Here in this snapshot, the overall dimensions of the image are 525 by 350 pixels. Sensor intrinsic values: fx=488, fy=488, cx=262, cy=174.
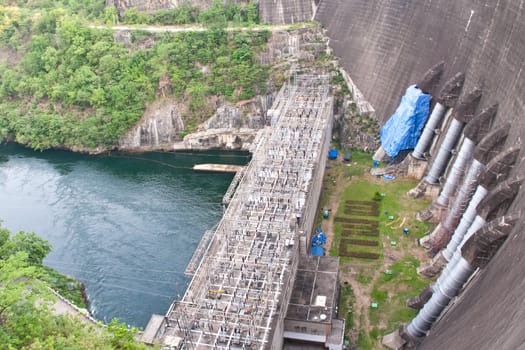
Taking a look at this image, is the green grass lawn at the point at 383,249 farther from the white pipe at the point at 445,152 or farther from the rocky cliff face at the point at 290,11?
the rocky cliff face at the point at 290,11

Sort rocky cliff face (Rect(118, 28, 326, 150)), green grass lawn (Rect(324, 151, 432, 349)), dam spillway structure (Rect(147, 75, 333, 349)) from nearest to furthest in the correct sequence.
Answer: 1. dam spillway structure (Rect(147, 75, 333, 349))
2. green grass lawn (Rect(324, 151, 432, 349))
3. rocky cliff face (Rect(118, 28, 326, 150))

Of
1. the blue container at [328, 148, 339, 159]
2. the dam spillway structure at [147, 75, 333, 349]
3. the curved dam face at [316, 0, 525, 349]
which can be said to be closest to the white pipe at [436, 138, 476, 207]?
the curved dam face at [316, 0, 525, 349]

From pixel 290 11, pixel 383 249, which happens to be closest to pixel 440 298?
pixel 383 249

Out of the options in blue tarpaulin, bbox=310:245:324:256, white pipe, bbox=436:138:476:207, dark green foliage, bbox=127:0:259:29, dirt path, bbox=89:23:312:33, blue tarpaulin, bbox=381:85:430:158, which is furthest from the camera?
dark green foliage, bbox=127:0:259:29

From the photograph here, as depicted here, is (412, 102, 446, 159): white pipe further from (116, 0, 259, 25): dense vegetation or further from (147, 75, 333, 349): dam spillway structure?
(116, 0, 259, 25): dense vegetation

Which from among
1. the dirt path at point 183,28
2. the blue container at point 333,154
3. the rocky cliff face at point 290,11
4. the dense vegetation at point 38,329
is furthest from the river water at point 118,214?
the rocky cliff face at point 290,11
